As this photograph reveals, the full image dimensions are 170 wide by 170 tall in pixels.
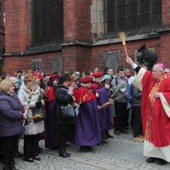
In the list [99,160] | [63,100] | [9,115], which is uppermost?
[63,100]

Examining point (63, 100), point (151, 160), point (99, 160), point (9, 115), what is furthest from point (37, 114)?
point (151, 160)

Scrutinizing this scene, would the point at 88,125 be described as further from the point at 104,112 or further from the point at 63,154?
the point at 104,112

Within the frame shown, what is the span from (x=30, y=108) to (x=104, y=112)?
239 cm

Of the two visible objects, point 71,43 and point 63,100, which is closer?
point 63,100

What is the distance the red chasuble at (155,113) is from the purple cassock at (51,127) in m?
2.00

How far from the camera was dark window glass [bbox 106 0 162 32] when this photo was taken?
1352cm

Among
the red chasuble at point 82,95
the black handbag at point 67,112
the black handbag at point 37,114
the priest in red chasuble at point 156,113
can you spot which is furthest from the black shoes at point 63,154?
the priest in red chasuble at point 156,113

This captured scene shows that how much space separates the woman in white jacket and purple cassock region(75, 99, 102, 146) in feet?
3.32

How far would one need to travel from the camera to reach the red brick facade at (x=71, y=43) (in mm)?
12859

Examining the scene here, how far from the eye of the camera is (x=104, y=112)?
898 centimetres

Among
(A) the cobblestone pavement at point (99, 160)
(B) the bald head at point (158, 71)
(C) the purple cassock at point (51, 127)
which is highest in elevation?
(B) the bald head at point (158, 71)

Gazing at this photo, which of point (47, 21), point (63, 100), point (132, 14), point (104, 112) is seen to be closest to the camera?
point (63, 100)

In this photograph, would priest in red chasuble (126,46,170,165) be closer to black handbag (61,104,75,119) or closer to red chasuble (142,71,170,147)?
red chasuble (142,71,170,147)

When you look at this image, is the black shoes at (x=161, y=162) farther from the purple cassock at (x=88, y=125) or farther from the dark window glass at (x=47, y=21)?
the dark window glass at (x=47, y=21)
